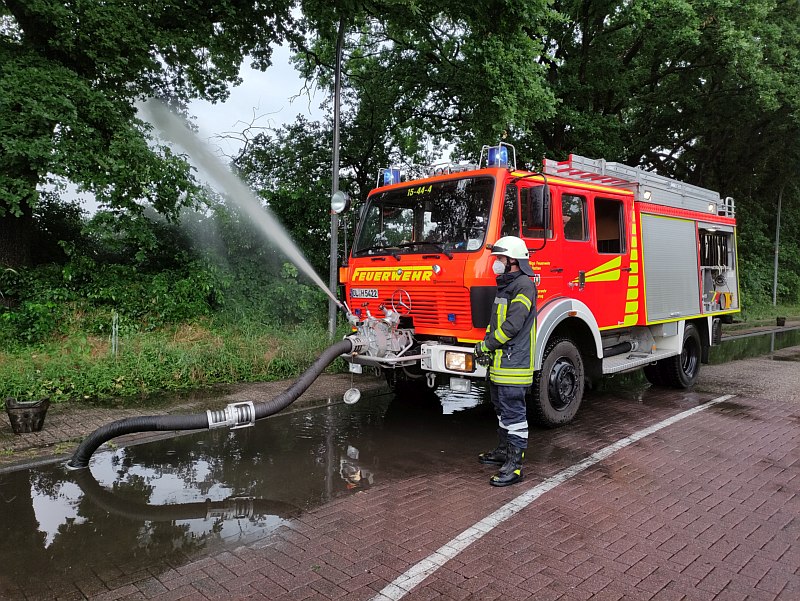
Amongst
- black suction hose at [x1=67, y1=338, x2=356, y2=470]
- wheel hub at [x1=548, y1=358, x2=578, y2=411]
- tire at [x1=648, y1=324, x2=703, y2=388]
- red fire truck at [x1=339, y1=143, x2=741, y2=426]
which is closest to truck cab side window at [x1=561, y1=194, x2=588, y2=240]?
red fire truck at [x1=339, y1=143, x2=741, y2=426]

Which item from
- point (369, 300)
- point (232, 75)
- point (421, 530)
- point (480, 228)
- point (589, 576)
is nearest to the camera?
point (589, 576)

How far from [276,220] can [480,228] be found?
6.98 metres

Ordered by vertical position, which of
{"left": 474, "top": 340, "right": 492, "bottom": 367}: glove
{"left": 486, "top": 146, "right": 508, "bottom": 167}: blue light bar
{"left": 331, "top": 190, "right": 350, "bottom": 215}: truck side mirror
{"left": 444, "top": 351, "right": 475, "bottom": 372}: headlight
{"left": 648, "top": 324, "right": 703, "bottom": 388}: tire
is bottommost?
{"left": 648, "top": 324, "right": 703, "bottom": 388}: tire

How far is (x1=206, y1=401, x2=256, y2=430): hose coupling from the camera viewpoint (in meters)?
4.62

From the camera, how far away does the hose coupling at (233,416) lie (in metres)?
4.62

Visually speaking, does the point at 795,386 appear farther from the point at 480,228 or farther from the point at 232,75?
the point at 232,75

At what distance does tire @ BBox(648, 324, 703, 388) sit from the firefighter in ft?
15.2

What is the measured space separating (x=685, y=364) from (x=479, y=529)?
6248 mm

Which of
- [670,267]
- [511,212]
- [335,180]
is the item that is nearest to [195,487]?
[511,212]

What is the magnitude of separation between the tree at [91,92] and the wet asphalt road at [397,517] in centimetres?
405

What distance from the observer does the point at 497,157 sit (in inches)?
223

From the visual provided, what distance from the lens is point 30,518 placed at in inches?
150

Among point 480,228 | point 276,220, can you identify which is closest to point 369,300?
point 480,228

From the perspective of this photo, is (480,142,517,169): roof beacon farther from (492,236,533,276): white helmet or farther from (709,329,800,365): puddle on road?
(709,329,800,365): puddle on road
